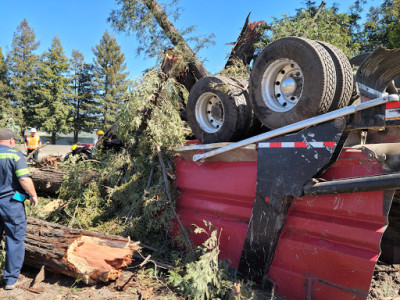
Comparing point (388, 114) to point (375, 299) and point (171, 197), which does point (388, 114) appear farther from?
point (171, 197)

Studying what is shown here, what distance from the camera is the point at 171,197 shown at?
13.3ft

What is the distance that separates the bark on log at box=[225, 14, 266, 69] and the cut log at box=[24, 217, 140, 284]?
Result: 3.97 m

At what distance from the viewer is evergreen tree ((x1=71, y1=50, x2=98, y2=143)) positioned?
33281 millimetres

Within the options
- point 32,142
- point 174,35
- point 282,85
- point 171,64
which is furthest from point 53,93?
point 282,85

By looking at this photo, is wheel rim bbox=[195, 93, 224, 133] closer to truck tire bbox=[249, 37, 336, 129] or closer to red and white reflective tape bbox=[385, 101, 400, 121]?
truck tire bbox=[249, 37, 336, 129]

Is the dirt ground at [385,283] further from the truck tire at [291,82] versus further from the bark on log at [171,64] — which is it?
the bark on log at [171,64]

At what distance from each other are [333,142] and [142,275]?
2356mm

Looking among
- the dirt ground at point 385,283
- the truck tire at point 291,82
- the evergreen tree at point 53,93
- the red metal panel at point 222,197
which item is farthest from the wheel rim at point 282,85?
the evergreen tree at point 53,93

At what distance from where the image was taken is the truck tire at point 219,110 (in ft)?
11.6

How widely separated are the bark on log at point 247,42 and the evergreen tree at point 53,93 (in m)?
27.8

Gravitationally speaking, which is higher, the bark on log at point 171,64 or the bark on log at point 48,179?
the bark on log at point 171,64

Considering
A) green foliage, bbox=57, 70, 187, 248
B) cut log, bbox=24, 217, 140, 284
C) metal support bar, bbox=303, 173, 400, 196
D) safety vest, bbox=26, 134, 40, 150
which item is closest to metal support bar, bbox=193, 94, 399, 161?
metal support bar, bbox=303, 173, 400, 196

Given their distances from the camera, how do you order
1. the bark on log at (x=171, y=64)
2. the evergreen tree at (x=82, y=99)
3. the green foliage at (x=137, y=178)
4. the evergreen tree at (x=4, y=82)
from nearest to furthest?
the green foliage at (x=137, y=178) → the bark on log at (x=171, y=64) → the evergreen tree at (x=4, y=82) → the evergreen tree at (x=82, y=99)

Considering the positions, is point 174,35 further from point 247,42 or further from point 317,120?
point 317,120
